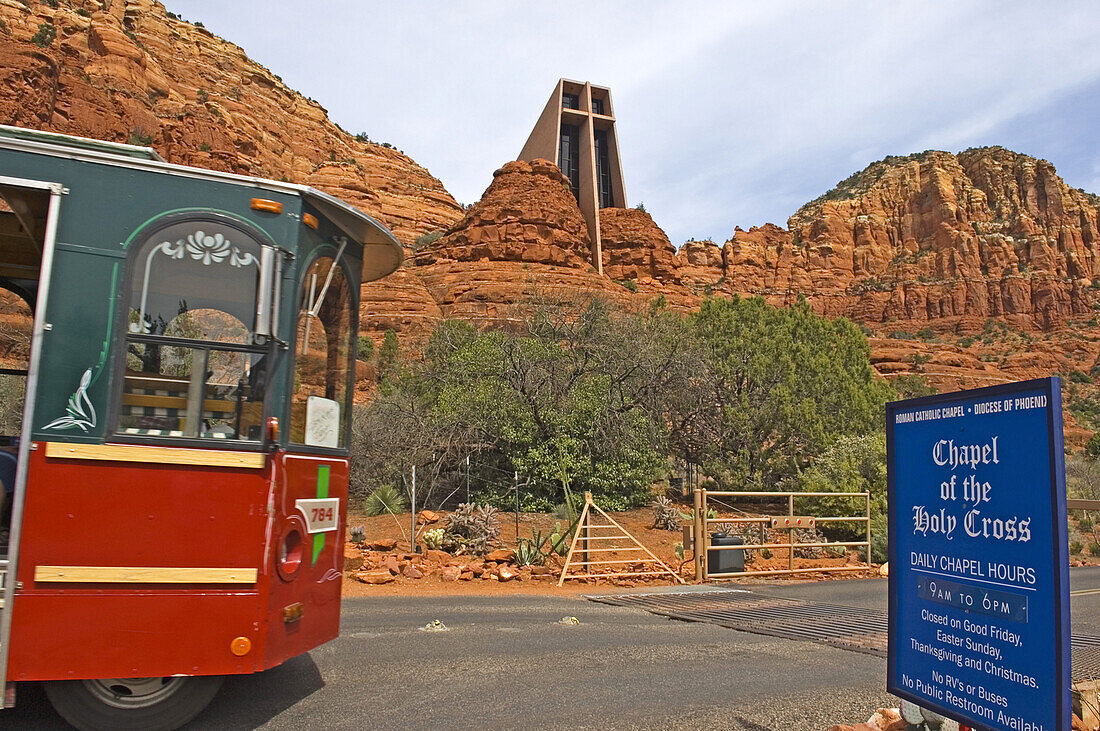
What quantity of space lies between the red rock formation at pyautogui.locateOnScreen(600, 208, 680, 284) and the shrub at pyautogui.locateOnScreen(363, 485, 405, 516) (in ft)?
177

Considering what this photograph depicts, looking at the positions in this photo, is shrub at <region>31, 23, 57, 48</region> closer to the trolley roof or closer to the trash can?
the trash can

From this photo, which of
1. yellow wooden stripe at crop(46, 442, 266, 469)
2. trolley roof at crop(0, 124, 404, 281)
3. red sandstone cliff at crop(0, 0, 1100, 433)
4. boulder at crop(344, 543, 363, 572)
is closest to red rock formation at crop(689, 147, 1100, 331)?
red sandstone cliff at crop(0, 0, 1100, 433)

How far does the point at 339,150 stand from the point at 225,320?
311ft

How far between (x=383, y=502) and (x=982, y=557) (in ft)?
63.8

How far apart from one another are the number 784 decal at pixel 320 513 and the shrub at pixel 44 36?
7056 centimetres

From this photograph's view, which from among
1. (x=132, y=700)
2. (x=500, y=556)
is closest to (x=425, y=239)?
(x=500, y=556)

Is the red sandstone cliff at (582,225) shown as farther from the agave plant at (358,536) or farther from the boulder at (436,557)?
the boulder at (436,557)

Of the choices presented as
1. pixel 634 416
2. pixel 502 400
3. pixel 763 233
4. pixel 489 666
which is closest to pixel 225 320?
pixel 489 666

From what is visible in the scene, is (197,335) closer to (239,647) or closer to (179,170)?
(179,170)

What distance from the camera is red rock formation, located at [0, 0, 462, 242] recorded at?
58438 millimetres

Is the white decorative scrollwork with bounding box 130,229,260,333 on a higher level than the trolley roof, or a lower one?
lower

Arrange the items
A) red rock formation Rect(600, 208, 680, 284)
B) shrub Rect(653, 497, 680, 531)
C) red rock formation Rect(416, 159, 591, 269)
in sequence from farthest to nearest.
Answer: red rock formation Rect(600, 208, 680, 284) → red rock formation Rect(416, 159, 591, 269) → shrub Rect(653, 497, 680, 531)

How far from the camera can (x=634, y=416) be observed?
23.4 m

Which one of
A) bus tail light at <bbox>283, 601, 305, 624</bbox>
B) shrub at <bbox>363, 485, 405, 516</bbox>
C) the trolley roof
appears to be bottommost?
shrub at <bbox>363, 485, 405, 516</bbox>
